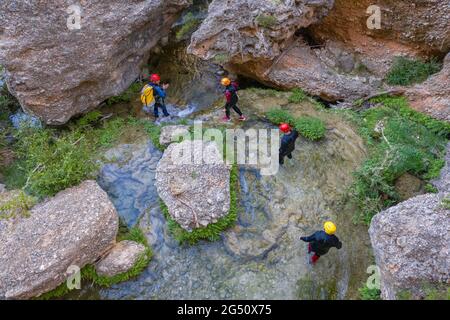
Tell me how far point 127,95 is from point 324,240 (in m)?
7.88

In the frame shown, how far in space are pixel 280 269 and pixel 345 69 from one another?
7237 mm

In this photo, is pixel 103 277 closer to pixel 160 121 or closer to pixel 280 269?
pixel 280 269

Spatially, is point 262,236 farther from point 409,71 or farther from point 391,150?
point 409,71

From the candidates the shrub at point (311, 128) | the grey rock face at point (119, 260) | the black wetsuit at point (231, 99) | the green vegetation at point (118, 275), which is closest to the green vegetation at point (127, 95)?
the black wetsuit at point (231, 99)

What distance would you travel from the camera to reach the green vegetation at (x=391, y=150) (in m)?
8.70

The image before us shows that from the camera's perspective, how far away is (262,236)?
26.8 ft

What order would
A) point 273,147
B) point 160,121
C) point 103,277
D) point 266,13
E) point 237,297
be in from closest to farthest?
point 237,297 < point 103,277 < point 273,147 < point 266,13 < point 160,121

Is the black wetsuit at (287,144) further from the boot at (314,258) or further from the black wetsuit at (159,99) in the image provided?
the black wetsuit at (159,99)

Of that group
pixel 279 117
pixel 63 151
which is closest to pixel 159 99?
pixel 63 151

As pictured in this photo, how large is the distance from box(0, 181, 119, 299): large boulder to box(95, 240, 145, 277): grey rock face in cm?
17

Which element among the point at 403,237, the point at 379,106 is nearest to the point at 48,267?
the point at 403,237

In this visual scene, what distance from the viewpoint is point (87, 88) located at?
35.6 feet

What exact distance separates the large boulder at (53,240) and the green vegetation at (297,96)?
6249 millimetres

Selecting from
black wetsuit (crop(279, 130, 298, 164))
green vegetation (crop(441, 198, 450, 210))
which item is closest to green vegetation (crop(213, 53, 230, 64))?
black wetsuit (crop(279, 130, 298, 164))
